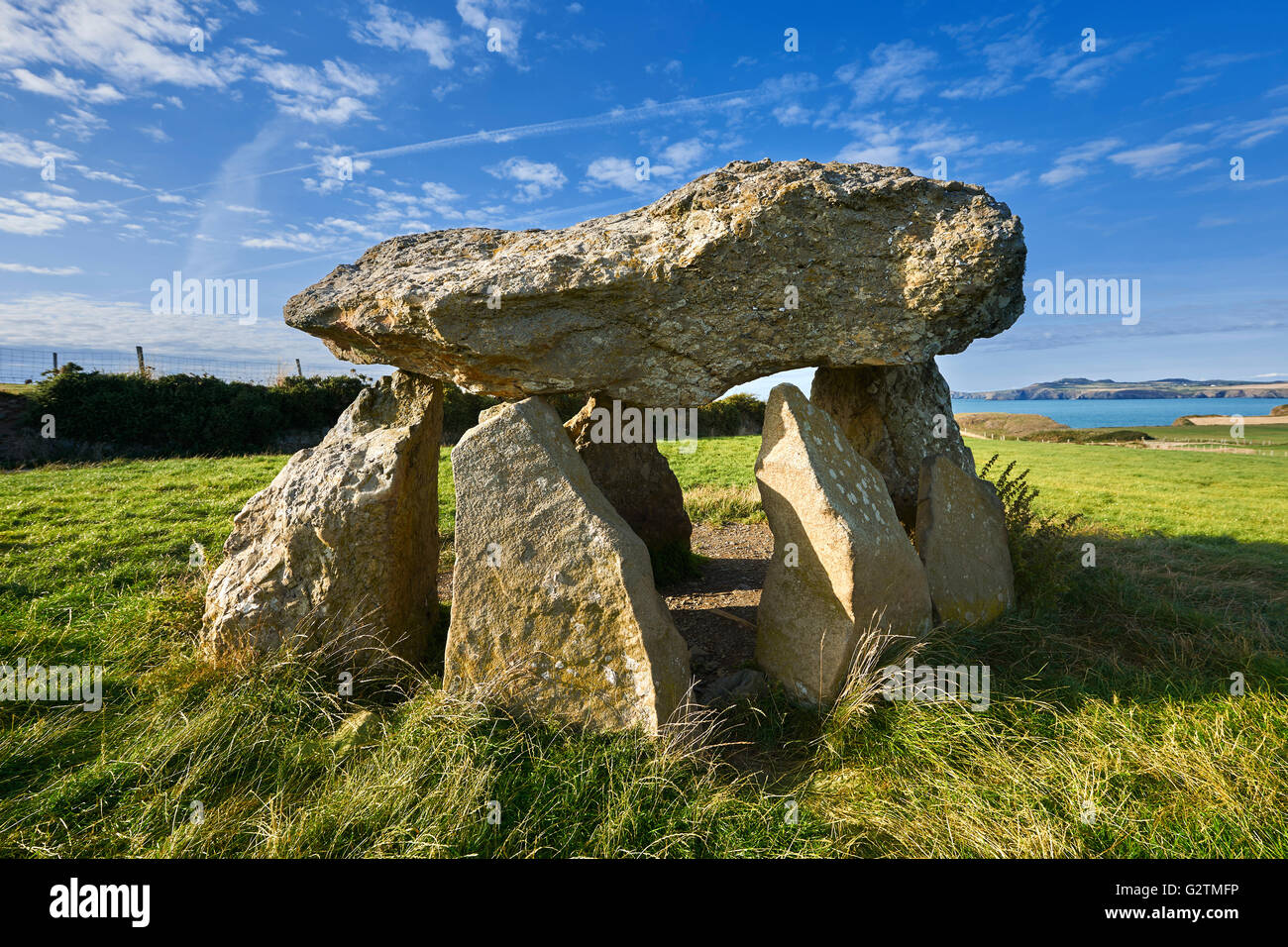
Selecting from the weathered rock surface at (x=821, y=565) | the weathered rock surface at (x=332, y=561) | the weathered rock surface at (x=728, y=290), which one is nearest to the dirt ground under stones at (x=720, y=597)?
the weathered rock surface at (x=821, y=565)

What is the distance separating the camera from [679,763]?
3865mm

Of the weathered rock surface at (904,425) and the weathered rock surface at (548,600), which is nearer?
the weathered rock surface at (548,600)

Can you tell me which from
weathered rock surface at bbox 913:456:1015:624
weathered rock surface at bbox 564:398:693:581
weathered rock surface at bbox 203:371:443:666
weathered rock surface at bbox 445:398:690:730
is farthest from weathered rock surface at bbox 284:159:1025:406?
weathered rock surface at bbox 564:398:693:581

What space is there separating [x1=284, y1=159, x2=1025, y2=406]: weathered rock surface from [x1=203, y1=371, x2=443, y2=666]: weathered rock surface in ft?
3.65

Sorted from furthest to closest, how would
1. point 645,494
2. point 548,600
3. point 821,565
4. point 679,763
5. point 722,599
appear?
point 645,494
point 722,599
point 821,565
point 548,600
point 679,763

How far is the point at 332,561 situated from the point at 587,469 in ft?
6.77

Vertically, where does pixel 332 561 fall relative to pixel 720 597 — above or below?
above

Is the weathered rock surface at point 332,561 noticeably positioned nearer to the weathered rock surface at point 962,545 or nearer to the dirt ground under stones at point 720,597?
the dirt ground under stones at point 720,597

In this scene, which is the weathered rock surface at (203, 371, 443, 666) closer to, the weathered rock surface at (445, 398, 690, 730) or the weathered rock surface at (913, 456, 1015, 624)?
the weathered rock surface at (445, 398, 690, 730)

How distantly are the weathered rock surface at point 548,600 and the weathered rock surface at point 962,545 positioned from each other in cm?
240

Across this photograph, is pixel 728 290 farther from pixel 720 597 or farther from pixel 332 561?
pixel 332 561

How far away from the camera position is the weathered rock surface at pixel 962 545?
5.40 meters

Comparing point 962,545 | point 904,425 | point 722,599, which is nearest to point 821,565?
point 962,545

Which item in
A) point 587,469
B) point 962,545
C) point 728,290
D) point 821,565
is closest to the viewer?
point 821,565
